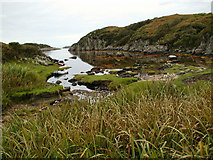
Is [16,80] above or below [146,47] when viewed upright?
below

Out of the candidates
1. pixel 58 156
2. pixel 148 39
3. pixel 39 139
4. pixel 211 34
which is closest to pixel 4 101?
pixel 39 139

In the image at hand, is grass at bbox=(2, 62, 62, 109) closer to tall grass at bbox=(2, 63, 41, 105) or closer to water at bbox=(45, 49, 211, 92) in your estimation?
tall grass at bbox=(2, 63, 41, 105)

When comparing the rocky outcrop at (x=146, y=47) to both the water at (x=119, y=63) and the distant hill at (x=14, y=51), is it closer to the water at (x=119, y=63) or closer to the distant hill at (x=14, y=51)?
the water at (x=119, y=63)

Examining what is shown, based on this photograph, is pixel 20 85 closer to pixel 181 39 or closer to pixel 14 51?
pixel 14 51

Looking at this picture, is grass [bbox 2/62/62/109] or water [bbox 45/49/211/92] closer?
grass [bbox 2/62/62/109]

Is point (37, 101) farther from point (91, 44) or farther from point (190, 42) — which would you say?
point (91, 44)

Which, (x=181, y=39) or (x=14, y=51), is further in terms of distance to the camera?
(x=181, y=39)

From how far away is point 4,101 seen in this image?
8.05 m

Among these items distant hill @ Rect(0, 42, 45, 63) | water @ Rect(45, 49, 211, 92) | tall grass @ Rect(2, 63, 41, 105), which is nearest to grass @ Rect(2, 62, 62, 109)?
tall grass @ Rect(2, 63, 41, 105)

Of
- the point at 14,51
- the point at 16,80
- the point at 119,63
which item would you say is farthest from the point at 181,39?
the point at 16,80

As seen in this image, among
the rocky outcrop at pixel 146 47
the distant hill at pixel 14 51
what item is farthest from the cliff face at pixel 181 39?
the distant hill at pixel 14 51

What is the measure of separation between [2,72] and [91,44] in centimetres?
7795

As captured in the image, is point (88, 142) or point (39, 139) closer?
point (88, 142)

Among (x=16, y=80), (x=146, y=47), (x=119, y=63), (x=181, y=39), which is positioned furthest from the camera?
(x=146, y=47)
